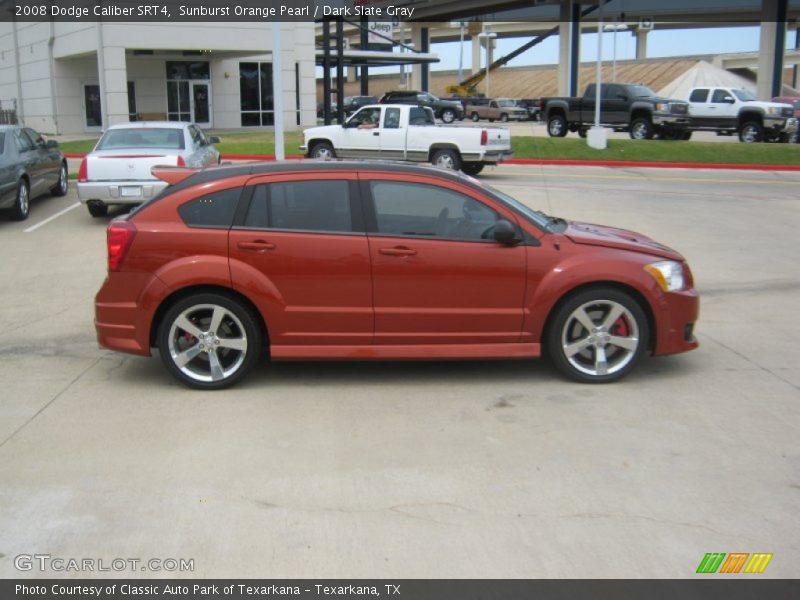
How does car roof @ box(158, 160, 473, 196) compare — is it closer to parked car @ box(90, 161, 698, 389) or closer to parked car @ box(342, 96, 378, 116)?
parked car @ box(90, 161, 698, 389)

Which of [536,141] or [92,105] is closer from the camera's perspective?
[536,141]

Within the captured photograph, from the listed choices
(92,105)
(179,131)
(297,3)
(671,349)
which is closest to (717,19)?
(297,3)

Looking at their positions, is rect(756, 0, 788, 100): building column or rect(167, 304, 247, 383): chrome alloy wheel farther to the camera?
rect(756, 0, 788, 100): building column

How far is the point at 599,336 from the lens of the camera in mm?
6223

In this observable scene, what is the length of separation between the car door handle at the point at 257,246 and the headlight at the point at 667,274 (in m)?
2.79

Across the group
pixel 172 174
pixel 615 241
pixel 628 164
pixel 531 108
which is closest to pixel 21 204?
pixel 172 174

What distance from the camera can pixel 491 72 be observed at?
91625 millimetres

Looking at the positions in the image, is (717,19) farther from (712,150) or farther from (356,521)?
(356,521)

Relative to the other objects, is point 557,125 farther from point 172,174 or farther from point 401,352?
point 401,352

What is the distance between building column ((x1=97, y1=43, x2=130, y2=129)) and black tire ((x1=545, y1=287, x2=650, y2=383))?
30808 millimetres

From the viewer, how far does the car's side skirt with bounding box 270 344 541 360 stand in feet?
20.2

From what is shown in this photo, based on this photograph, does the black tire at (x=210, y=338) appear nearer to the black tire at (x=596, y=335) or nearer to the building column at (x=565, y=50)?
the black tire at (x=596, y=335)

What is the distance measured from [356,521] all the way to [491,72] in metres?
91.8

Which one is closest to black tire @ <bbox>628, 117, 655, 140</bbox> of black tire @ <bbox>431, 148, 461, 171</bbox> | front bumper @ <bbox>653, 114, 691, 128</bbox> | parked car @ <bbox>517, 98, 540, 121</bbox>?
front bumper @ <bbox>653, 114, 691, 128</bbox>
